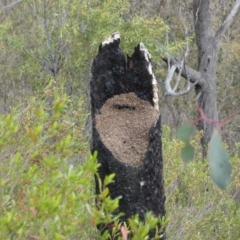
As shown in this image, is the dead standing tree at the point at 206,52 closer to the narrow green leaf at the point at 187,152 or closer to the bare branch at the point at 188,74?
the bare branch at the point at 188,74

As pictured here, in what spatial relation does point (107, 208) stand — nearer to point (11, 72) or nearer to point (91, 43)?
point (91, 43)

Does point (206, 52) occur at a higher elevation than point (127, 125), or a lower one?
lower

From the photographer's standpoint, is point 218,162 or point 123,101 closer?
point 218,162

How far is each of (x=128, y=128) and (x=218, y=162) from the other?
3016 mm

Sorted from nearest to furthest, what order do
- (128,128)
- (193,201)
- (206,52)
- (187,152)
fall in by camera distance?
(187,152), (128,128), (193,201), (206,52)

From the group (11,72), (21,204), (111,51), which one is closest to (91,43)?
(11,72)

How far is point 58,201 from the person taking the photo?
7.62 ft

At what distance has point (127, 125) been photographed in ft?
15.5

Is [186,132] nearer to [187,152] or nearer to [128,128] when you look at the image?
[187,152]

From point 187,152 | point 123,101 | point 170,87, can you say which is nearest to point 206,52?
point 170,87

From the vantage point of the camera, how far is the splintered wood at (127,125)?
15.1 feet

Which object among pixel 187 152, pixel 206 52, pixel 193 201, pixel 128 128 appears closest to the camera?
pixel 187 152

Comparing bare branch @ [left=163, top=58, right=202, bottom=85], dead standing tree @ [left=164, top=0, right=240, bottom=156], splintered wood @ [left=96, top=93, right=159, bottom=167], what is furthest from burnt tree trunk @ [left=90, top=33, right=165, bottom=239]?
dead standing tree @ [left=164, top=0, right=240, bottom=156]

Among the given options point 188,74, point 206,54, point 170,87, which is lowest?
point 188,74
